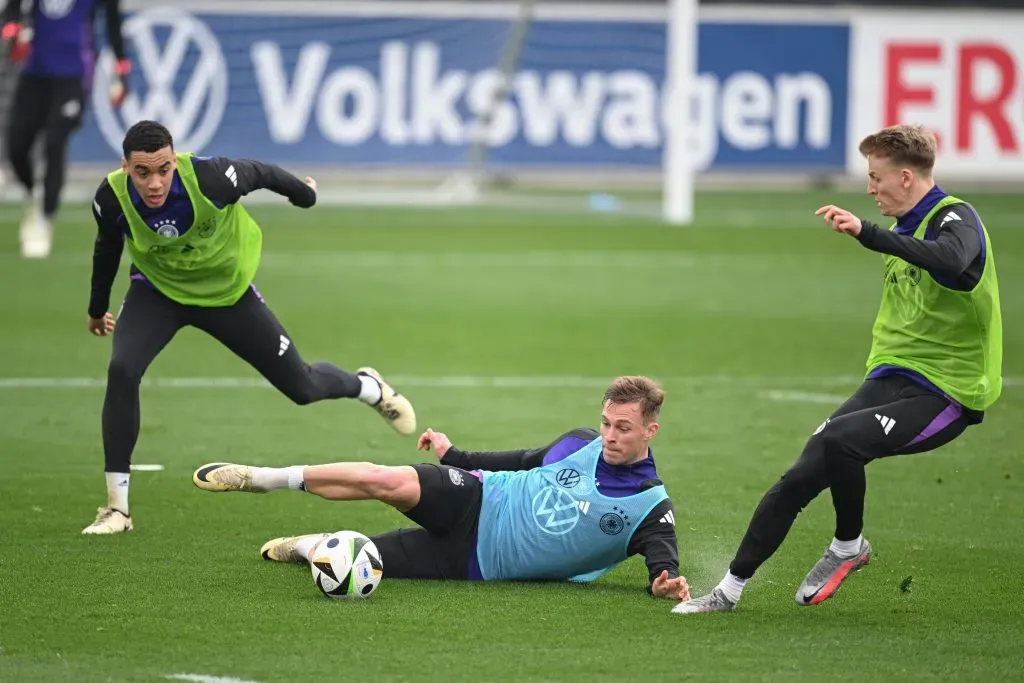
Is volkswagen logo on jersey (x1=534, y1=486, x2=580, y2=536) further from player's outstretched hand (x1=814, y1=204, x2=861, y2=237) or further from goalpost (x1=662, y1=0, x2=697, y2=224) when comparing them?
goalpost (x1=662, y1=0, x2=697, y2=224)

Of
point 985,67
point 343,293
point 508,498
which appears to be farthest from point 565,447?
point 985,67

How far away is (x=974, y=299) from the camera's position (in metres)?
6.62

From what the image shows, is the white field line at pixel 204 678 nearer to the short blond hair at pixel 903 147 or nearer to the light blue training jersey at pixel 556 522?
the light blue training jersey at pixel 556 522

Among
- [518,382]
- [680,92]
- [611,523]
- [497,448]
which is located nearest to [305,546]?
[611,523]

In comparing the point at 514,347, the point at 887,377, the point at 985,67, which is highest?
Answer: the point at 985,67

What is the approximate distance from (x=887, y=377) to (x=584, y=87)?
20.7 metres

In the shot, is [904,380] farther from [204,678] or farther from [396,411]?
[396,411]

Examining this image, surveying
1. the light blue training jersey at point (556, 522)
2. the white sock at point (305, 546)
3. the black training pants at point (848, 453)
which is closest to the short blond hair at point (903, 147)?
the black training pants at point (848, 453)

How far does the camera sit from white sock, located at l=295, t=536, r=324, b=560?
7316 mm

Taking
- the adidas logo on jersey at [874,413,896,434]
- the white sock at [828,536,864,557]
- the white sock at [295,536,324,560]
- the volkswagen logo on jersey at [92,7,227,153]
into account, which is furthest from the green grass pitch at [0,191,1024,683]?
the volkswagen logo on jersey at [92,7,227,153]

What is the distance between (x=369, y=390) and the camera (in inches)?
383

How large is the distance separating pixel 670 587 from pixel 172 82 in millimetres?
20092

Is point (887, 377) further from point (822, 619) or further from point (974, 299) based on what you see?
point (822, 619)

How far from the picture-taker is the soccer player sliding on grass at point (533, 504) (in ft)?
22.6
